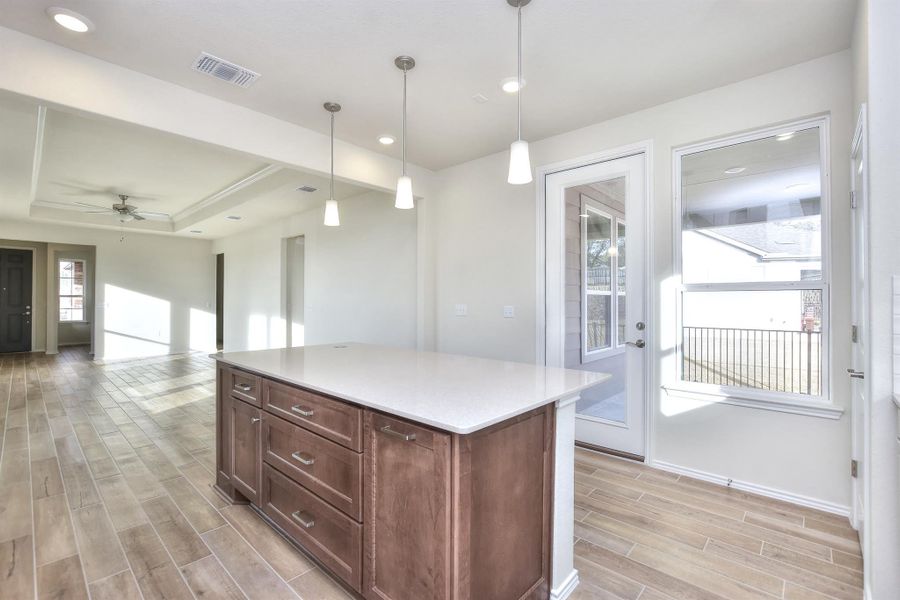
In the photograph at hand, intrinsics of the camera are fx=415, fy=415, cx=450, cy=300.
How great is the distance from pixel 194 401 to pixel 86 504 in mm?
2516

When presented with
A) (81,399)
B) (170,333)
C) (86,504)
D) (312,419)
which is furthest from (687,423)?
(170,333)

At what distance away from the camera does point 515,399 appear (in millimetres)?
1507

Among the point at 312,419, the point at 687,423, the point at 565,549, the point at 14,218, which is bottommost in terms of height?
the point at 565,549

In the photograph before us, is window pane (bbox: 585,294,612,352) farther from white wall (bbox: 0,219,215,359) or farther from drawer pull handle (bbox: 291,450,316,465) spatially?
white wall (bbox: 0,219,215,359)

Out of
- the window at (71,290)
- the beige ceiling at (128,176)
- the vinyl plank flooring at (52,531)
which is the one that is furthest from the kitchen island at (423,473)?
the window at (71,290)

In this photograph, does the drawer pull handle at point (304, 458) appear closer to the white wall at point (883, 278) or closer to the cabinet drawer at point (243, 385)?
the cabinet drawer at point (243, 385)

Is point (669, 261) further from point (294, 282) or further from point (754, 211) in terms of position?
point (294, 282)

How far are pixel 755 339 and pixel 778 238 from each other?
643 mm

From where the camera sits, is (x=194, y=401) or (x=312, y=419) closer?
(x=312, y=419)

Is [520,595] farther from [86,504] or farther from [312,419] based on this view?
[86,504]

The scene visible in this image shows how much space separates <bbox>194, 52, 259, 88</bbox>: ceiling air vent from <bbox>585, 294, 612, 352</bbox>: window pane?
2893 mm

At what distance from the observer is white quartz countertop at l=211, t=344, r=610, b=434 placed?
53.6 inches

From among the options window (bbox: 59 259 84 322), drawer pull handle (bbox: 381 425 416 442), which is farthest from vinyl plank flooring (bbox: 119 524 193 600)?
window (bbox: 59 259 84 322)

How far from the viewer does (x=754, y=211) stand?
2654 millimetres
